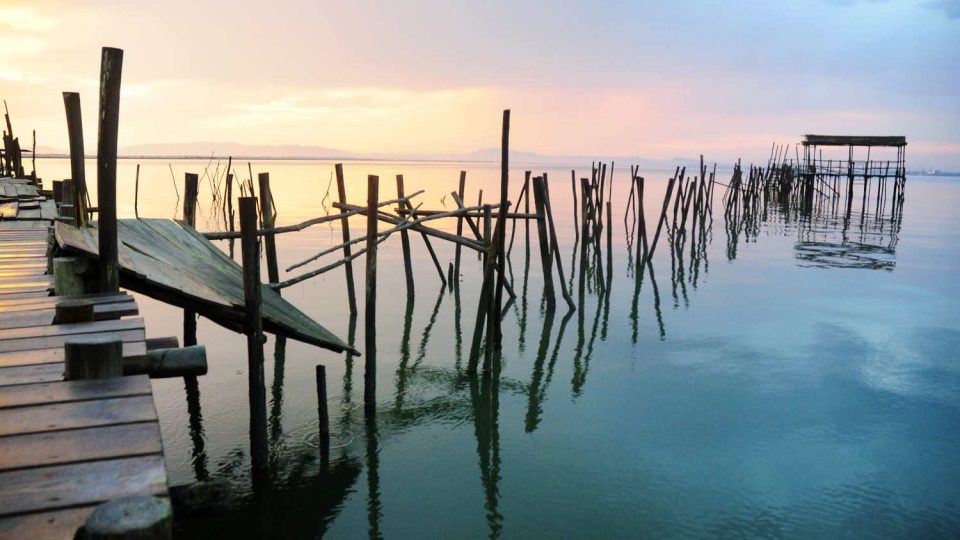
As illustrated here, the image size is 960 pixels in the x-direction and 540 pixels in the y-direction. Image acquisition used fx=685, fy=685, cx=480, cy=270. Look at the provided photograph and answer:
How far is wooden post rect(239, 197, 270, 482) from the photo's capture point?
16.9 feet

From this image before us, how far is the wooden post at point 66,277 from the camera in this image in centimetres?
488

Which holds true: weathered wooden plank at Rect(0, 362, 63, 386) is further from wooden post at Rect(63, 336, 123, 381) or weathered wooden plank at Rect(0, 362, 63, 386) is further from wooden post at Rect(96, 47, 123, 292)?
wooden post at Rect(96, 47, 123, 292)

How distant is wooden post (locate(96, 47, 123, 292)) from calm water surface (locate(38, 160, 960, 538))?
1.87 m

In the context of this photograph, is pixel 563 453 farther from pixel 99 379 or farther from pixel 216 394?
pixel 99 379

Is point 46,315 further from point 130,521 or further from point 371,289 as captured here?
point 130,521

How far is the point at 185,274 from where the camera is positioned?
5.53 metres

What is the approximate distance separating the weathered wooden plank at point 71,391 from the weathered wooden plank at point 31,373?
0.05 m

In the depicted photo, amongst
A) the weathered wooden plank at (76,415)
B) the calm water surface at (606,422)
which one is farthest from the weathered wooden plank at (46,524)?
the calm water surface at (606,422)

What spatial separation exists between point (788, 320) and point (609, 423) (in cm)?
628

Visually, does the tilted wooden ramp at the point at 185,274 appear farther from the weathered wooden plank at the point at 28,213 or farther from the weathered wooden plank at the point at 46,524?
the weathered wooden plank at the point at 28,213

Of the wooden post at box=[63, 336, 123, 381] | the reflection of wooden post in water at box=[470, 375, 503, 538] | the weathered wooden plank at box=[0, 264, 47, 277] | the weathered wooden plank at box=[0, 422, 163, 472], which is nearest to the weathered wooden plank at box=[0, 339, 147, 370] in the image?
the wooden post at box=[63, 336, 123, 381]

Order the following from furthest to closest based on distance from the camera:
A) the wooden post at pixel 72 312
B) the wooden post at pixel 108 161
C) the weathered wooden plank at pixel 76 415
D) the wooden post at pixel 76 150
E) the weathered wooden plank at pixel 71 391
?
the wooden post at pixel 76 150 < the wooden post at pixel 108 161 < the wooden post at pixel 72 312 < the weathered wooden plank at pixel 71 391 < the weathered wooden plank at pixel 76 415

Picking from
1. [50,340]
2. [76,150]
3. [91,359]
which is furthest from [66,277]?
[91,359]

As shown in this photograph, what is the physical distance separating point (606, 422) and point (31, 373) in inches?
217
